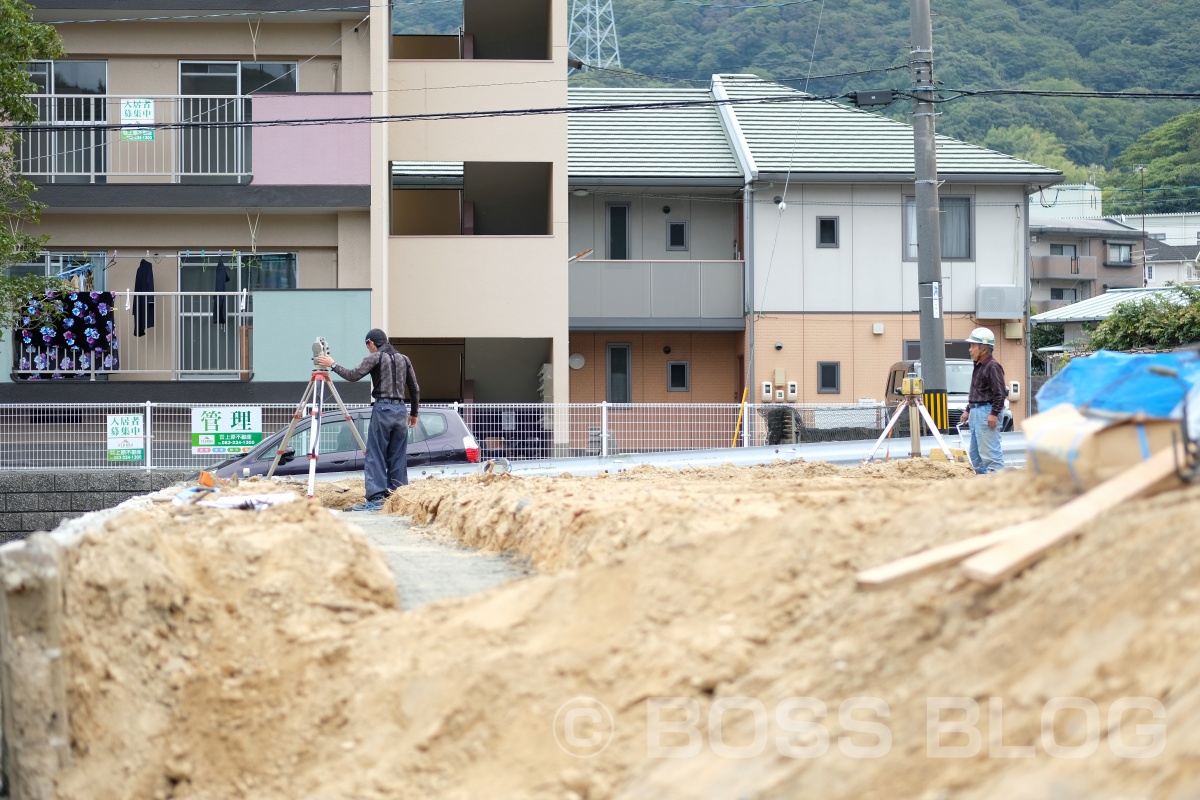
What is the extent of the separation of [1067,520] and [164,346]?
18122mm

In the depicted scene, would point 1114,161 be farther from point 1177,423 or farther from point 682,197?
point 1177,423

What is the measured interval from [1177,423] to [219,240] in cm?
1867

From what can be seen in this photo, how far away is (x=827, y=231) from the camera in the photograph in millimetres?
28094

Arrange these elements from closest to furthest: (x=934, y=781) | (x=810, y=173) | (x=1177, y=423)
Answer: (x=934, y=781), (x=1177, y=423), (x=810, y=173)

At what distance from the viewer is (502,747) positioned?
195 inches

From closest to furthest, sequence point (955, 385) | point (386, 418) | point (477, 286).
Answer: point (386, 418) → point (477, 286) → point (955, 385)

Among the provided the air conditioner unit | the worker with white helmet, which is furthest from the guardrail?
the air conditioner unit

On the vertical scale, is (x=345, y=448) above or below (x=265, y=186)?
below

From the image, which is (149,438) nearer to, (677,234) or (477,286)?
(477,286)

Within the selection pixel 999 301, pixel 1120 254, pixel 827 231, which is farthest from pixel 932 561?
pixel 1120 254

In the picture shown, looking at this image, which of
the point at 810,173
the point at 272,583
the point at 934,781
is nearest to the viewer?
the point at 934,781

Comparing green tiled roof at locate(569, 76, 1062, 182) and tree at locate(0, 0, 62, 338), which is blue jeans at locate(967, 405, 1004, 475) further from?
green tiled roof at locate(569, 76, 1062, 182)

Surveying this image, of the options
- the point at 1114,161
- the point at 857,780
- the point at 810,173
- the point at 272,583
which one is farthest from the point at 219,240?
the point at 1114,161

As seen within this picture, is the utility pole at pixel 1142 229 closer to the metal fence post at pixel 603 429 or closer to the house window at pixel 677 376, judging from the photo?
the house window at pixel 677 376
